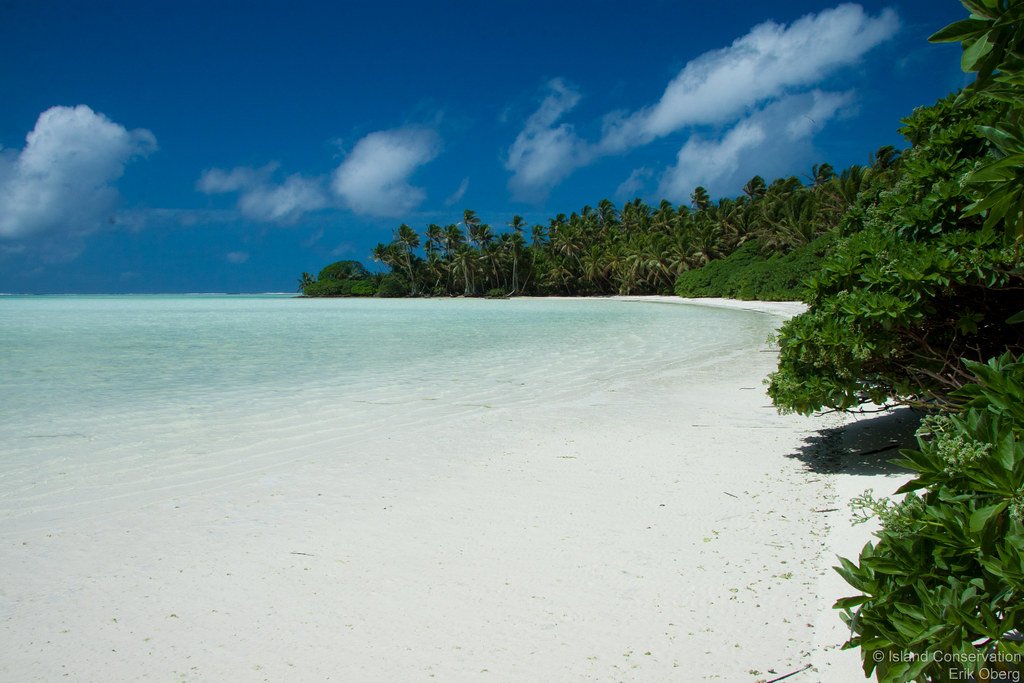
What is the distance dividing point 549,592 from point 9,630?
103 inches

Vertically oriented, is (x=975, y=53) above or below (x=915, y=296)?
above

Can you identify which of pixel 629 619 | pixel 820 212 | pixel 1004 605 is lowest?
pixel 629 619

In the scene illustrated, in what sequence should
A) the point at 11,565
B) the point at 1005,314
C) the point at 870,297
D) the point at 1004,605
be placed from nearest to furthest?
the point at 1004,605
the point at 11,565
the point at 870,297
the point at 1005,314

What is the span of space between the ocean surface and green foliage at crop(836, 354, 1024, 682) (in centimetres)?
507

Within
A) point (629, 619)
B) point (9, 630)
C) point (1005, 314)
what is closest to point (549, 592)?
point (629, 619)

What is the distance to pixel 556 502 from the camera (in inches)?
183

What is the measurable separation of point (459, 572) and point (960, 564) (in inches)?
100

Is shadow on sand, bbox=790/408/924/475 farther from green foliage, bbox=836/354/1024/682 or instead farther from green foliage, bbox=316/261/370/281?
green foliage, bbox=316/261/370/281

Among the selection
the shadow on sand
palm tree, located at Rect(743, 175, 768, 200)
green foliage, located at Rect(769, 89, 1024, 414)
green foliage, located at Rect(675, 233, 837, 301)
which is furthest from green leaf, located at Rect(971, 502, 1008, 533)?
palm tree, located at Rect(743, 175, 768, 200)

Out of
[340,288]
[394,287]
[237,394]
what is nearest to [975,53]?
[237,394]

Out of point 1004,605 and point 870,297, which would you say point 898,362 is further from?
point 1004,605

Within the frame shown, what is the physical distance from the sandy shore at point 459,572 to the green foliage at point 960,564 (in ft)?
3.73

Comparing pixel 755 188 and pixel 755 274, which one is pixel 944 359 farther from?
pixel 755 188

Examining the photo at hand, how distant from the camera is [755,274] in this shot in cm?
4966
